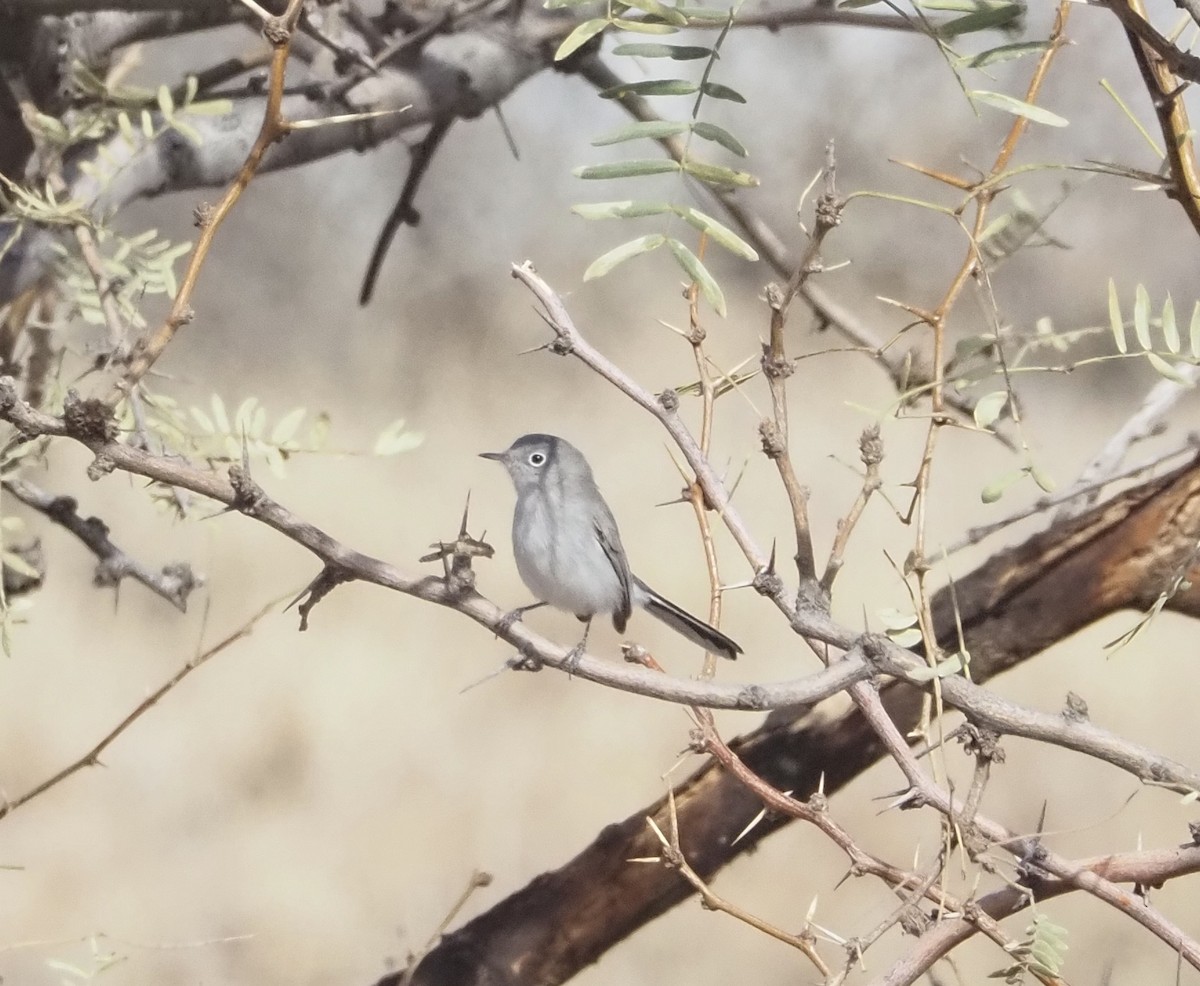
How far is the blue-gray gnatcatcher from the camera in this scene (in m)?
0.87

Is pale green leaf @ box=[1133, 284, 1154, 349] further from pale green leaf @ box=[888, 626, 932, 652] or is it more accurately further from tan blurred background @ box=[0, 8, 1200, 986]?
tan blurred background @ box=[0, 8, 1200, 986]

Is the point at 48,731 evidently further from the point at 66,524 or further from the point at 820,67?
the point at 820,67

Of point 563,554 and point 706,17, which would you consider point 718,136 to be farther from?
point 563,554

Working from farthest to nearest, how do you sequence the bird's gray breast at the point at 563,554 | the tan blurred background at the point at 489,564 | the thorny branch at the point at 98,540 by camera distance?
1. the tan blurred background at the point at 489,564
2. the bird's gray breast at the point at 563,554
3. the thorny branch at the point at 98,540

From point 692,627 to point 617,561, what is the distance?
154 mm

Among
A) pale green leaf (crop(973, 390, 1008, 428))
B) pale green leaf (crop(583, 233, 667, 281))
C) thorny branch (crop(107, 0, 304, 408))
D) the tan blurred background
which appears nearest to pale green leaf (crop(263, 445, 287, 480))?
thorny branch (crop(107, 0, 304, 408))

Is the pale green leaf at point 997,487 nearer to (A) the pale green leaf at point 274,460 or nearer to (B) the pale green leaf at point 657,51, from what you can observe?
(B) the pale green leaf at point 657,51

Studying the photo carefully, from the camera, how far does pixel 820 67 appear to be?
4.00 feet

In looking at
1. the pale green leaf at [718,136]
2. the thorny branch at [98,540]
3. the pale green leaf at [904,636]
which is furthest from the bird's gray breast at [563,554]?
the pale green leaf at [718,136]

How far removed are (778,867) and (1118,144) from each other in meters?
0.79

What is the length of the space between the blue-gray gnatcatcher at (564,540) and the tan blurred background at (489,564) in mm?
274

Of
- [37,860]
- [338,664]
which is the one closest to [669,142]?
[338,664]

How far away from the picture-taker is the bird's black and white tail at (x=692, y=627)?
0.69m

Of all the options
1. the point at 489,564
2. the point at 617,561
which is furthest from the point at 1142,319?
the point at 489,564
